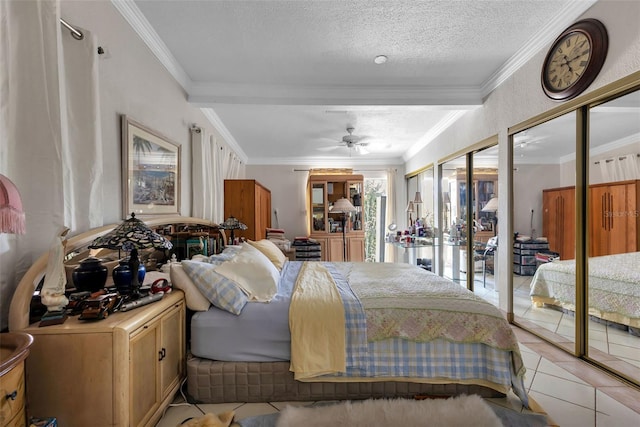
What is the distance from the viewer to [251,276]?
187 centimetres

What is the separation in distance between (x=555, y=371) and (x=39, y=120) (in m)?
3.30

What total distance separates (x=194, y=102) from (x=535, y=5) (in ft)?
9.73

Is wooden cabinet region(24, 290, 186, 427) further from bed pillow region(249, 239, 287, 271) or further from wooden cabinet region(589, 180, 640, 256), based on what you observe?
wooden cabinet region(589, 180, 640, 256)

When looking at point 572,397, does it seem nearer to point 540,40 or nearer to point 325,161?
point 540,40

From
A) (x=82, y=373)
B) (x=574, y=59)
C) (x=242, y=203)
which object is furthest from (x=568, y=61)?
(x=242, y=203)

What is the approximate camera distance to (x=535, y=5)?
1.92 metres

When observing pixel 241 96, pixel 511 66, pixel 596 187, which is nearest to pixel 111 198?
pixel 241 96

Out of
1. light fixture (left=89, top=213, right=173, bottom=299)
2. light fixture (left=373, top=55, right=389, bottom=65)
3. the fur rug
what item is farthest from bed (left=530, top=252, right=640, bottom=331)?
light fixture (left=89, top=213, right=173, bottom=299)

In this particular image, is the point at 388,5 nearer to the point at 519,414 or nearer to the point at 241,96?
the point at 241,96

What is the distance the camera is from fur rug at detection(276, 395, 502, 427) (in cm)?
142

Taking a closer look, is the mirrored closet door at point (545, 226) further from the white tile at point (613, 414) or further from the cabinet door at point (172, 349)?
the cabinet door at point (172, 349)

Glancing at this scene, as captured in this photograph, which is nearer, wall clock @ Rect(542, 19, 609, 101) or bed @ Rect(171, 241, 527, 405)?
bed @ Rect(171, 241, 527, 405)

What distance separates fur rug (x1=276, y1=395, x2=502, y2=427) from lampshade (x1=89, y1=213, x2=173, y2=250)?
1119mm

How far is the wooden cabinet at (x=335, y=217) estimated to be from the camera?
5.68 metres
